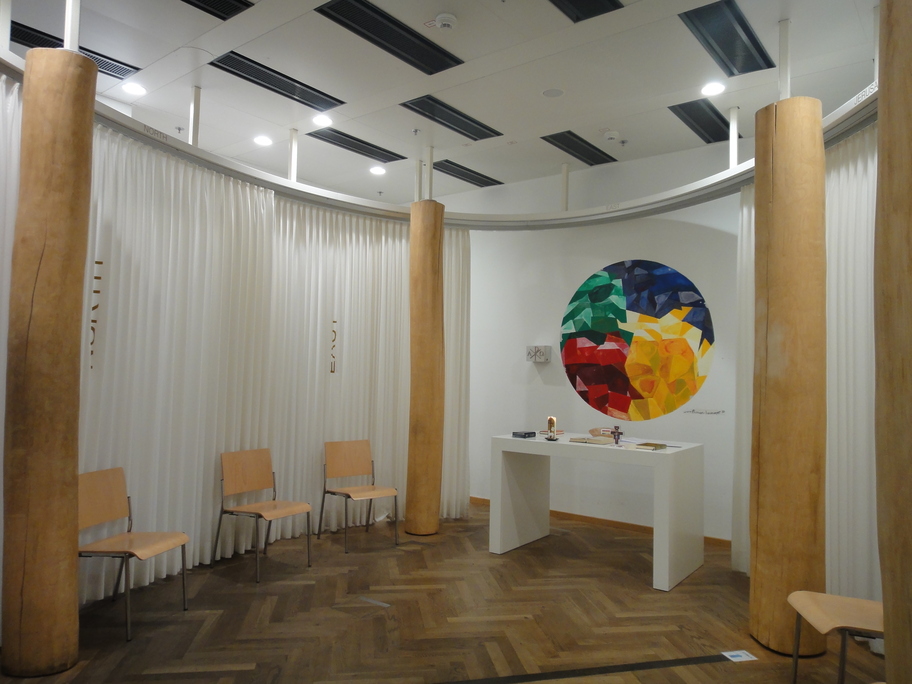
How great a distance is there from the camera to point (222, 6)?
368 cm

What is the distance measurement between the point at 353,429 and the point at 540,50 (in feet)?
12.0

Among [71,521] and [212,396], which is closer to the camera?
[71,521]

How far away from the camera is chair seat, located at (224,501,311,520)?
14.6 ft

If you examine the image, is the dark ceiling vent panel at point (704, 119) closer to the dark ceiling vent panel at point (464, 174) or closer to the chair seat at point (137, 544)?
the dark ceiling vent panel at point (464, 174)

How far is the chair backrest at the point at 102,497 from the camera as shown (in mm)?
3672

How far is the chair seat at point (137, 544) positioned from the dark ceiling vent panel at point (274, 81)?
314cm

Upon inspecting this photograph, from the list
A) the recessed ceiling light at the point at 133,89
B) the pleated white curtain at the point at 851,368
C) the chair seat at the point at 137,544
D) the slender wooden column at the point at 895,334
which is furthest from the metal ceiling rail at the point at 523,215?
the slender wooden column at the point at 895,334

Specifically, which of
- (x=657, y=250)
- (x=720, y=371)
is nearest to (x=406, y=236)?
(x=657, y=250)

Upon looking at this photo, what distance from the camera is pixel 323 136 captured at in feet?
18.8

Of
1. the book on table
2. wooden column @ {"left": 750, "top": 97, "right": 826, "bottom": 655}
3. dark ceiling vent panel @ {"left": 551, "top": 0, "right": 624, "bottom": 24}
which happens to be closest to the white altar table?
the book on table

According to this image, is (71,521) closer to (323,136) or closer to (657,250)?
(323,136)

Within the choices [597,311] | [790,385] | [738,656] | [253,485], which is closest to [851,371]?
[790,385]

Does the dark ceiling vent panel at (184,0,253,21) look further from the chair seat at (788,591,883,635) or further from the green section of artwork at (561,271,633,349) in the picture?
the chair seat at (788,591,883,635)

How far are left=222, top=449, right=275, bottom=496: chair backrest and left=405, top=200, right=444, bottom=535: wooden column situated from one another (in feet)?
4.28
